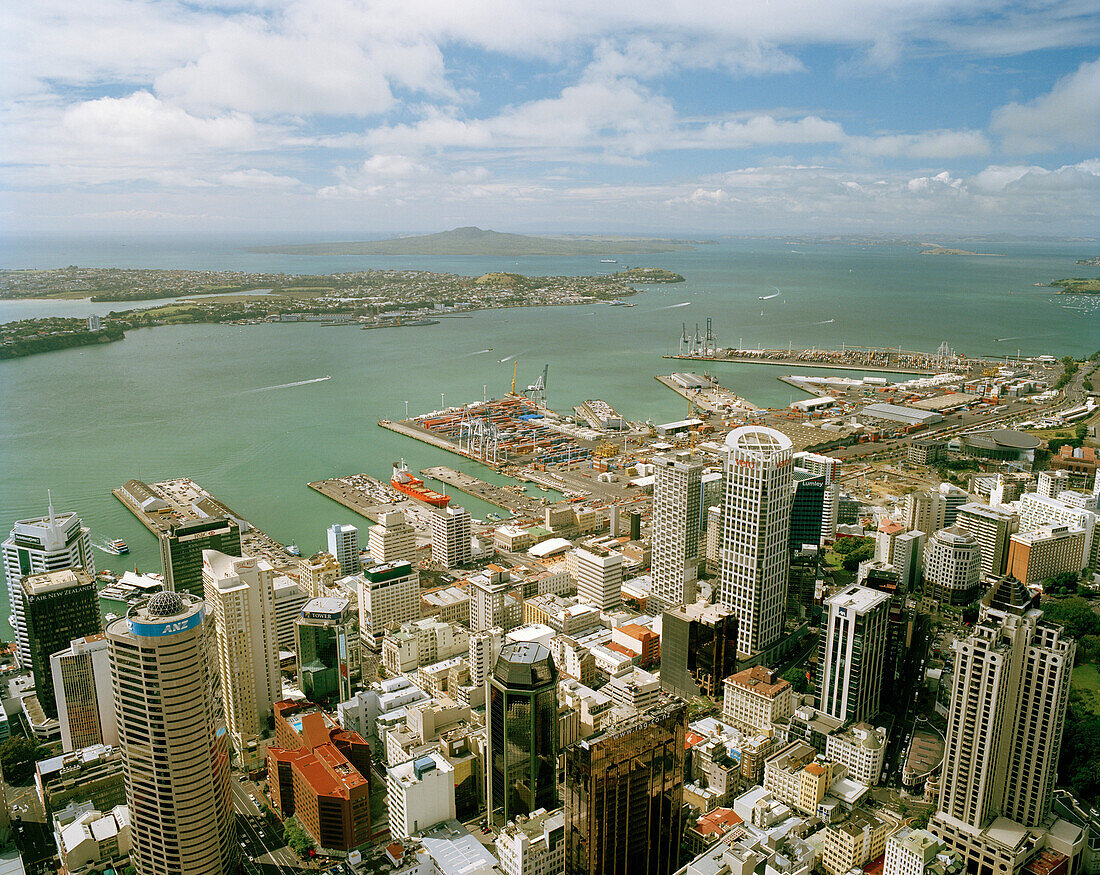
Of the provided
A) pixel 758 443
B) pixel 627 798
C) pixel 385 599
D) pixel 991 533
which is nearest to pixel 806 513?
pixel 991 533

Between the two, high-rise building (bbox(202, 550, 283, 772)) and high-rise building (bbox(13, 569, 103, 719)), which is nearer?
high-rise building (bbox(202, 550, 283, 772))

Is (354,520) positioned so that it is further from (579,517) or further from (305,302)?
(305,302)

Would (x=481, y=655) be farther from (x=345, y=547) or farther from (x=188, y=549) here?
(x=188, y=549)

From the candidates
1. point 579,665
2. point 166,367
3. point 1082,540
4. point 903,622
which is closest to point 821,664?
point 903,622

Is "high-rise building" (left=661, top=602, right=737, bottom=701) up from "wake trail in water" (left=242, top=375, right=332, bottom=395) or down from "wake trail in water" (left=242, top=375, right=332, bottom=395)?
down

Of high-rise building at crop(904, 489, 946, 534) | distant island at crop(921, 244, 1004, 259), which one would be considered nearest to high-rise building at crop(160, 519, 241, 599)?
high-rise building at crop(904, 489, 946, 534)

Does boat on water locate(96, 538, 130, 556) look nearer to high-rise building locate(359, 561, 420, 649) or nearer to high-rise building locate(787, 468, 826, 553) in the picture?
high-rise building locate(359, 561, 420, 649)

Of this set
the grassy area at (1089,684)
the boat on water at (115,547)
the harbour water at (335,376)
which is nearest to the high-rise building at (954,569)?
the grassy area at (1089,684)
